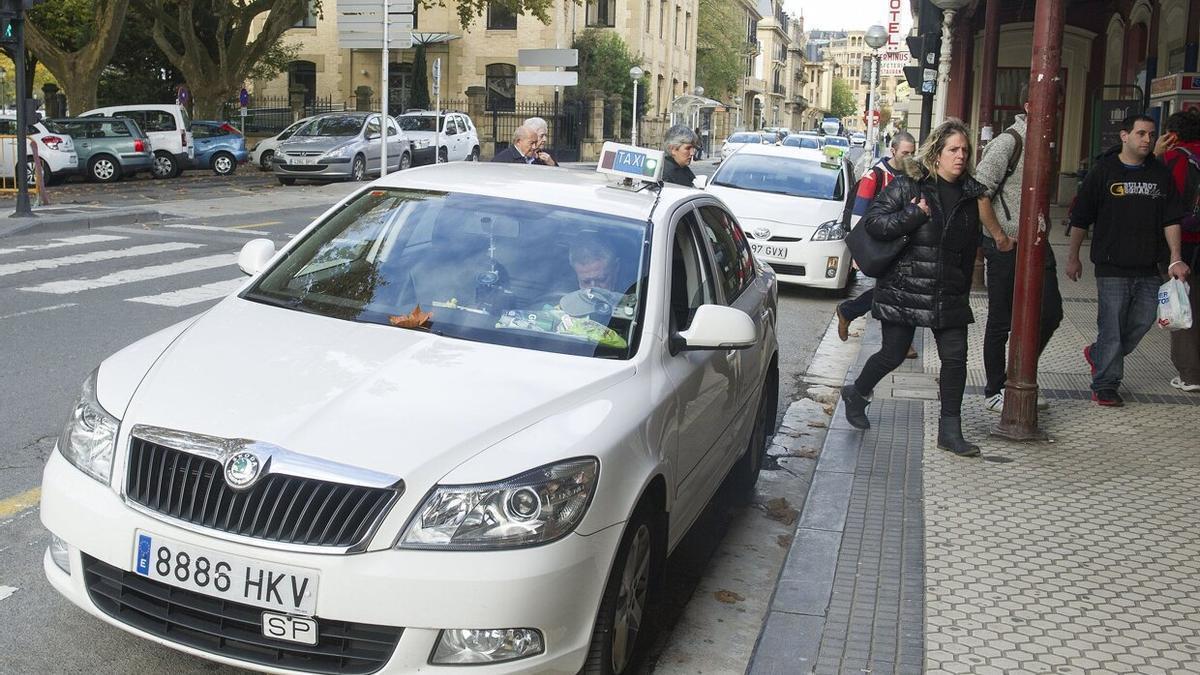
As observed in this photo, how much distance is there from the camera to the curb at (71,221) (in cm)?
1656

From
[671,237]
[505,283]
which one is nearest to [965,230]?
[671,237]

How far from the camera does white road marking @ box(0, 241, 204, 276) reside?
43.0ft

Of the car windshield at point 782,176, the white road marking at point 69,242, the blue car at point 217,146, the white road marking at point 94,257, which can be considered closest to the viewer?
the white road marking at point 94,257

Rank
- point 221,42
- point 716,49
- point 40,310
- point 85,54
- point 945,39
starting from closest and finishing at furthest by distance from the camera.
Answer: point 40,310 → point 945,39 → point 85,54 → point 221,42 → point 716,49

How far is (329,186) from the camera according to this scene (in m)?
28.8

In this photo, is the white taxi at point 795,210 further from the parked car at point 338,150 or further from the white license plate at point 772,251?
the parked car at point 338,150

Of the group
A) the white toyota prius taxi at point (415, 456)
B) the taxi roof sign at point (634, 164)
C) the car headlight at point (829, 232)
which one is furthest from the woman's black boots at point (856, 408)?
the car headlight at point (829, 232)

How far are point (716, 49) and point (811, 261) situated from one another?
7218 centimetres

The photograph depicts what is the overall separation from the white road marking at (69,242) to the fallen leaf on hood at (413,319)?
11455 mm

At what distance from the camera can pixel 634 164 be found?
5.65 meters

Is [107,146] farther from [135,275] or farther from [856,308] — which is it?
[856,308]

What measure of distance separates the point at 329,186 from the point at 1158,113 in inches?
741

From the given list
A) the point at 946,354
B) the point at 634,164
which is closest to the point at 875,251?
the point at 946,354

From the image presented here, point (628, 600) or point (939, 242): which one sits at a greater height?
point (939, 242)
